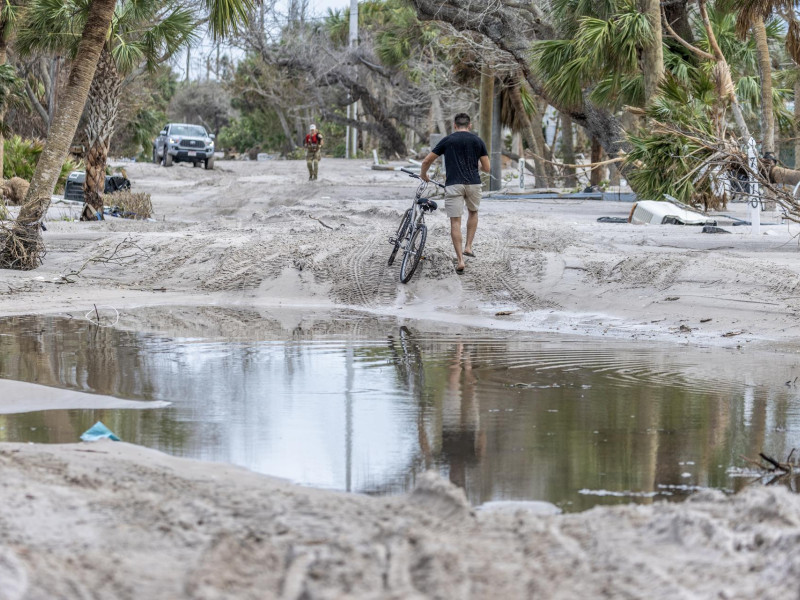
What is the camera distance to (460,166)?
11.9 metres

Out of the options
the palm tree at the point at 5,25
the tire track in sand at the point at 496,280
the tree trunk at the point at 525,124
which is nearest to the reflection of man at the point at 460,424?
the tire track in sand at the point at 496,280

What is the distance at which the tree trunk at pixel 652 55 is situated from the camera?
19375 mm

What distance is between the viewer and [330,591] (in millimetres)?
3193

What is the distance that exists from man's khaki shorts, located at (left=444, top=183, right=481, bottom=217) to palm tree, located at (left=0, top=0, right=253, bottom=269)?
12.4ft

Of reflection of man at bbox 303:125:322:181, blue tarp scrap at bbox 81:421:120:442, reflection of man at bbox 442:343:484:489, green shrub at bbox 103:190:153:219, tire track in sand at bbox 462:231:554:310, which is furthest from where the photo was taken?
reflection of man at bbox 303:125:322:181

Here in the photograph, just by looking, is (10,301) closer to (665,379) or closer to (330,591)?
(665,379)

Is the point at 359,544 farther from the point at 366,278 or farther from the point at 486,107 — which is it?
the point at 486,107

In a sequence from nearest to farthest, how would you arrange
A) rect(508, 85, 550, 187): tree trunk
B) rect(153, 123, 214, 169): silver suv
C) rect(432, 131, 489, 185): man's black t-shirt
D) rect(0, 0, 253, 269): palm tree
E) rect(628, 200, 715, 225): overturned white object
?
rect(432, 131, 489, 185): man's black t-shirt, rect(0, 0, 253, 269): palm tree, rect(628, 200, 715, 225): overturned white object, rect(508, 85, 550, 187): tree trunk, rect(153, 123, 214, 169): silver suv

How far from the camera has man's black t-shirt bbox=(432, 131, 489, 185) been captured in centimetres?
1178

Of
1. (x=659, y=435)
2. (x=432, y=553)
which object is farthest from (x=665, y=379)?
(x=432, y=553)

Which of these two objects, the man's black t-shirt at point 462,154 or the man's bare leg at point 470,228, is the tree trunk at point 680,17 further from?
the man's black t-shirt at point 462,154

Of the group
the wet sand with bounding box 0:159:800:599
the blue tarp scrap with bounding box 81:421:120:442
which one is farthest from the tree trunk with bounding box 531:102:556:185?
the blue tarp scrap with bounding box 81:421:120:442

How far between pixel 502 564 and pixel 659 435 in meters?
2.66

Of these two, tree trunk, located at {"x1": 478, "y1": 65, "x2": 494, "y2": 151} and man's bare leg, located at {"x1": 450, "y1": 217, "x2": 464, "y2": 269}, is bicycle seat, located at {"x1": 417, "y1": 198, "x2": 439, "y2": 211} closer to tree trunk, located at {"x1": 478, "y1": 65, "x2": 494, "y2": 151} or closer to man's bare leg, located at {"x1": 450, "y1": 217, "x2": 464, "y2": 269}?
man's bare leg, located at {"x1": 450, "y1": 217, "x2": 464, "y2": 269}
